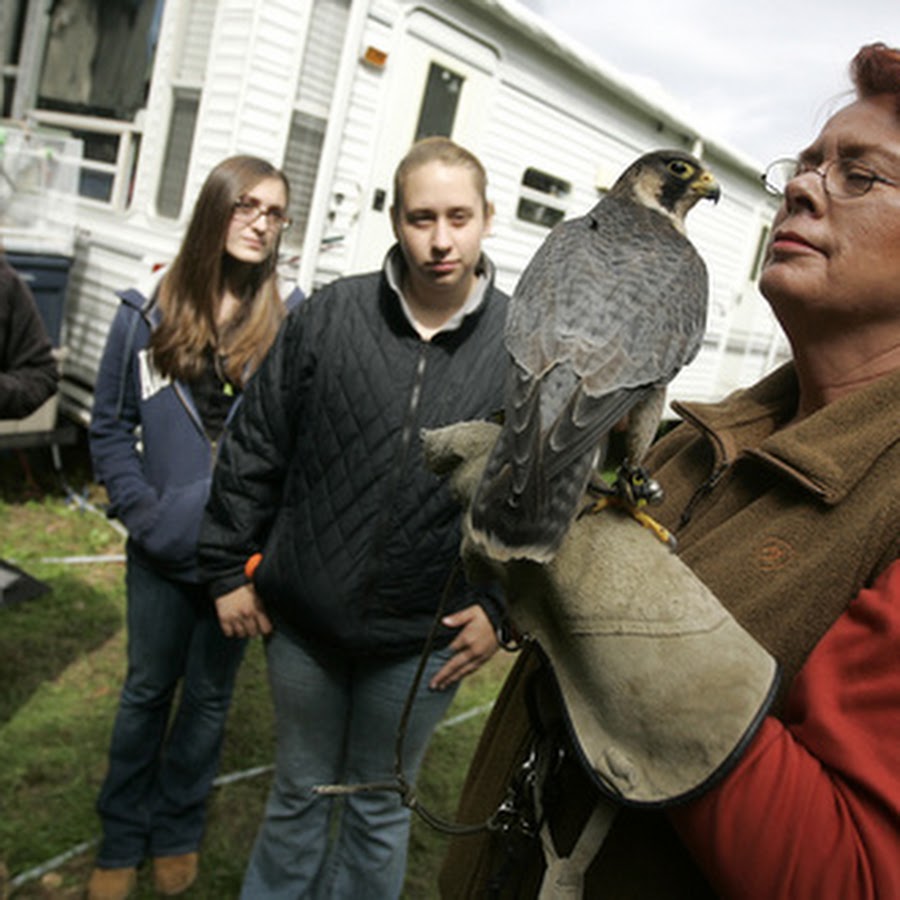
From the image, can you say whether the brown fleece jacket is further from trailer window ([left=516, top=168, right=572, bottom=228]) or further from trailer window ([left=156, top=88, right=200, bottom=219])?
trailer window ([left=516, top=168, right=572, bottom=228])

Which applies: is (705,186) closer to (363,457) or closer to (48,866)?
(363,457)

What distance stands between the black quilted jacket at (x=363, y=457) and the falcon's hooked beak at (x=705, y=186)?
28.4 inches

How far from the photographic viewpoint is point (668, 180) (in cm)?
242

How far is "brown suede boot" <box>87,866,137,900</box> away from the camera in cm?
287

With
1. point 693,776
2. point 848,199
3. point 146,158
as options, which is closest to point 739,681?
point 693,776

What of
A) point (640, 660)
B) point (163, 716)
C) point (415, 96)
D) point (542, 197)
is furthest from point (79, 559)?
point (542, 197)

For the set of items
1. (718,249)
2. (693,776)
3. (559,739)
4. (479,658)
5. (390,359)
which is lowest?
(479,658)

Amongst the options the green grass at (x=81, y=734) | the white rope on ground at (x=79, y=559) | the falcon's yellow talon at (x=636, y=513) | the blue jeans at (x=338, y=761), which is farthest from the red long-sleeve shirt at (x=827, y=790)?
the white rope on ground at (x=79, y=559)

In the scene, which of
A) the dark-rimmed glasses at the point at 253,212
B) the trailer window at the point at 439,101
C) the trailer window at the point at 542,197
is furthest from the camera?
the trailer window at the point at 542,197

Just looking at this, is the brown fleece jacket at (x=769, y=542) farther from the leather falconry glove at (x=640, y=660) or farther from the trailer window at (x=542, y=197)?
the trailer window at (x=542, y=197)

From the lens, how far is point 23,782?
3309 millimetres

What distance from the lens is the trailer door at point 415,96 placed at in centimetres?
624

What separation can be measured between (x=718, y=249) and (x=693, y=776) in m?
11.8

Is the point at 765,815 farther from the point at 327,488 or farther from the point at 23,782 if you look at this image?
the point at 23,782
